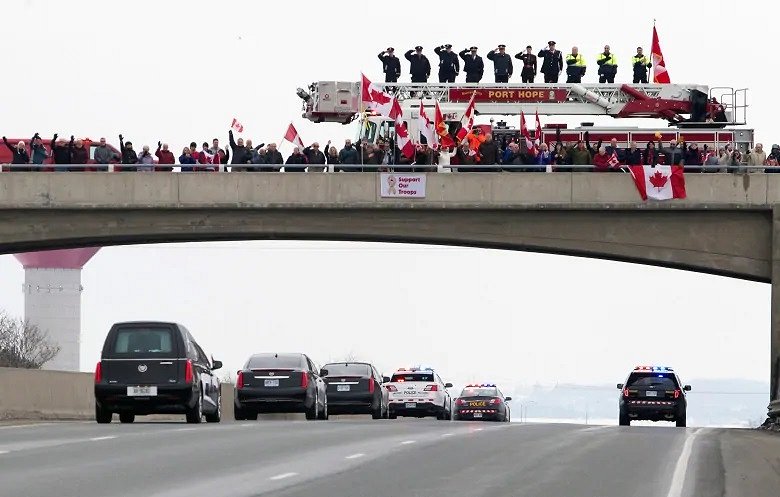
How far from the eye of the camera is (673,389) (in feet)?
141

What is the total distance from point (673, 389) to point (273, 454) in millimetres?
23800

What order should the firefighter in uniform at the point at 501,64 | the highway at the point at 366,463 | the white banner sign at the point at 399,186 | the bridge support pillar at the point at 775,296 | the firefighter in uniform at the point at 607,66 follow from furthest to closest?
the firefighter in uniform at the point at 607,66, the firefighter in uniform at the point at 501,64, the white banner sign at the point at 399,186, the bridge support pillar at the point at 775,296, the highway at the point at 366,463

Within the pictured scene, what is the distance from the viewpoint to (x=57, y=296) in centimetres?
13575

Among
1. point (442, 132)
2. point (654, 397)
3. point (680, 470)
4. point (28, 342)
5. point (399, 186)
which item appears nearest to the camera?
point (680, 470)

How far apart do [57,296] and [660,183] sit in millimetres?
95918

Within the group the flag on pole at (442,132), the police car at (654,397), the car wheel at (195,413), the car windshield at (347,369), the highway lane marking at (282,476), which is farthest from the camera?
the flag on pole at (442,132)

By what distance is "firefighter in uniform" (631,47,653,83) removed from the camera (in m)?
51.4

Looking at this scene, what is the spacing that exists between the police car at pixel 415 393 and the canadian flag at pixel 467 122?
20.6ft

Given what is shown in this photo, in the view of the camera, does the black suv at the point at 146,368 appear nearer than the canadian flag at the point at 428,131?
Yes

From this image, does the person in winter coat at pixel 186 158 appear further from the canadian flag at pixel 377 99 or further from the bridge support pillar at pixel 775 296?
the bridge support pillar at pixel 775 296

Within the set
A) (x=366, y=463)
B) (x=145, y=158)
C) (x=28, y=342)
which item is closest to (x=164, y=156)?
(x=145, y=158)

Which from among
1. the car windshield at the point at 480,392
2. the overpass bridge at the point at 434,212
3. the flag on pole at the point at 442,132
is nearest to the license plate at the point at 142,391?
the overpass bridge at the point at 434,212

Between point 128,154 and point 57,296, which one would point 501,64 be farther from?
point 57,296

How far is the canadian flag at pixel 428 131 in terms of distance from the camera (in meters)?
46.5
